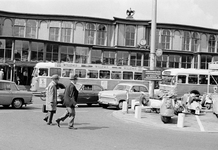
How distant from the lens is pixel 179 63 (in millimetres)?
48625

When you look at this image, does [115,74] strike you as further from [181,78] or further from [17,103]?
[17,103]

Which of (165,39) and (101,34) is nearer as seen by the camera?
(101,34)

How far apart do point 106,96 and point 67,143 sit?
11002 millimetres

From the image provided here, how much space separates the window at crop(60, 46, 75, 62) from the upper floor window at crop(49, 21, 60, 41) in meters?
4.97

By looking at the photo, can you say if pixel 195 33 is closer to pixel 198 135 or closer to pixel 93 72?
pixel 93 72

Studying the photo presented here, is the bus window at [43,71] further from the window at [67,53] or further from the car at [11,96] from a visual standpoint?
the window at [67,53]

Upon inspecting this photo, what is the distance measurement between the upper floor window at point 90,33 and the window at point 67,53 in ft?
16.9

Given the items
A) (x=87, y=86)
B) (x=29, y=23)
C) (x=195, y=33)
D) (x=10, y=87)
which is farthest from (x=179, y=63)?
(x=10, y=87)

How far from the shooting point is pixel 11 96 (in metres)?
16.5

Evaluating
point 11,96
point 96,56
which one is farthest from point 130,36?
point 11,96

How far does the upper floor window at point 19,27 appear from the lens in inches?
1797

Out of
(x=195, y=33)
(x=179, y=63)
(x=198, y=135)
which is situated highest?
(x=195, y=33)

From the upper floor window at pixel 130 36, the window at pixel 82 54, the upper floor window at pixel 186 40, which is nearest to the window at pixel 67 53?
the window at pixel 82 54

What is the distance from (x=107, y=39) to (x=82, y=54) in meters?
6.72
